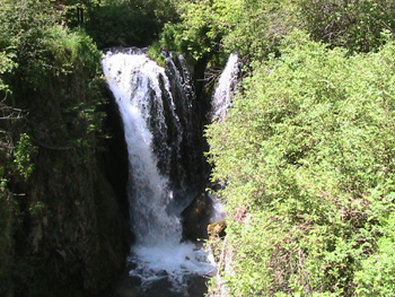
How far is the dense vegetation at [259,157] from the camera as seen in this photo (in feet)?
12.0

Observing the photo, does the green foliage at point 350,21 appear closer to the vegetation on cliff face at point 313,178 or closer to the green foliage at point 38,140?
the vegetation on cliff face at point 313,178

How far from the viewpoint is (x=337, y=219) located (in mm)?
3580

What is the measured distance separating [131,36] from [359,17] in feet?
28.1

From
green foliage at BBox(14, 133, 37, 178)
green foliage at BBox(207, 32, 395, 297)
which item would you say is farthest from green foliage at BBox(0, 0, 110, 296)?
green foliage at BBox(207, 32, 395, 297)

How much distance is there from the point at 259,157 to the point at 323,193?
4.61 feet

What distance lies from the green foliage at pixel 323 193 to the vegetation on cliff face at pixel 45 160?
12.8ft

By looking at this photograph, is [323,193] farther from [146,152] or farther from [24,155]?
[146,152]

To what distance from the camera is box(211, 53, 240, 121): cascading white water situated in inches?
460

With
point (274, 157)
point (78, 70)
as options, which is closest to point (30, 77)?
point (78, 70)

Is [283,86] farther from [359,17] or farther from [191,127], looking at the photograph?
[191,127]

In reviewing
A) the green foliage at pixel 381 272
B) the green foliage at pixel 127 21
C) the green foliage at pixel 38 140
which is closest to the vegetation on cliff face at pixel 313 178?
the green foliage at pixel 381 272

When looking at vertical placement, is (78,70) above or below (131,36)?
below

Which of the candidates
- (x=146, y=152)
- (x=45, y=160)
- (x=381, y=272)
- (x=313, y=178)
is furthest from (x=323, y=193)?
(x=146, y=152)

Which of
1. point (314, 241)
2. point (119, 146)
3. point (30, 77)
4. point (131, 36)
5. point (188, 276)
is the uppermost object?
point (131, 36)
